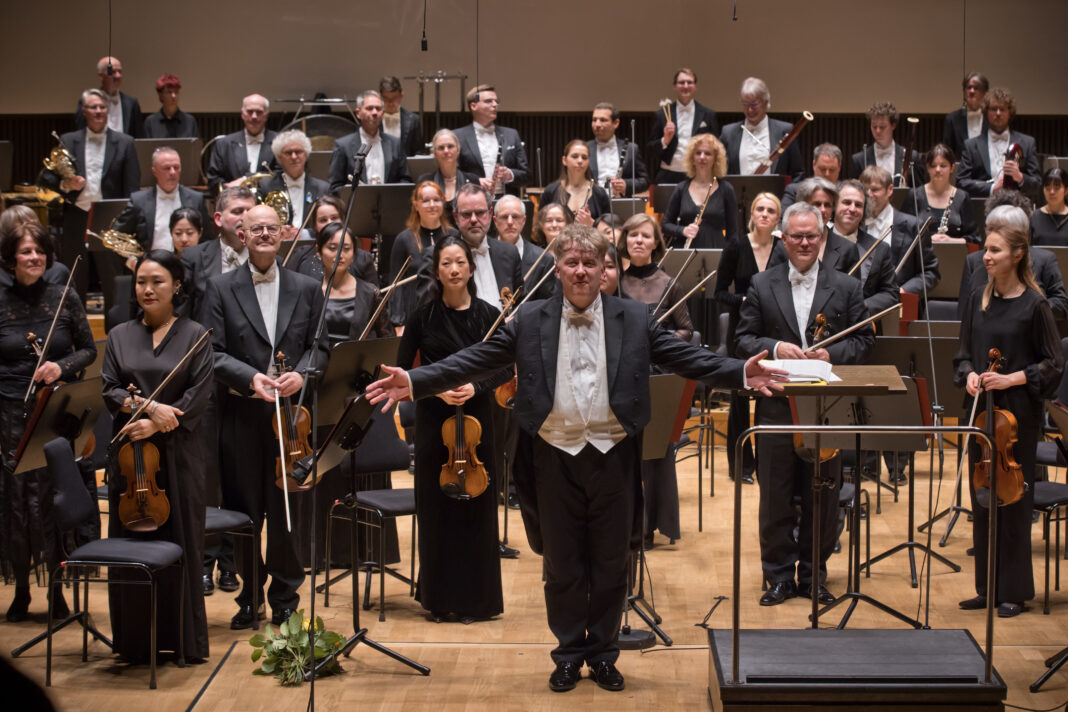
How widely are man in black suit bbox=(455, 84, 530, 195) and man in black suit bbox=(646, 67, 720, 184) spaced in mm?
1079

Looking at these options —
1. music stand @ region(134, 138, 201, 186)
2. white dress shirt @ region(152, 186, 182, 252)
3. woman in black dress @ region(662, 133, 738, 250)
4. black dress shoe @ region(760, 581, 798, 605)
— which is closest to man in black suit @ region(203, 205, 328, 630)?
black dress shoe @ region(760, 581, 798, 605)

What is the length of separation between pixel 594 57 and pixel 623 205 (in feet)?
12.1

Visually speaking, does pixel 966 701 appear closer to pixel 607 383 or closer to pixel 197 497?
pixel 607 383

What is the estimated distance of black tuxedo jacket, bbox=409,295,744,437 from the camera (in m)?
3.26

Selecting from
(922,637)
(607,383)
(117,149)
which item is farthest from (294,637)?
(117,149)

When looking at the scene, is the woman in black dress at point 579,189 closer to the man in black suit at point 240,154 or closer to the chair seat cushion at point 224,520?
the man in black suit at point 240,154

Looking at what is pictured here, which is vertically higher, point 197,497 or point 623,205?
point 623,205

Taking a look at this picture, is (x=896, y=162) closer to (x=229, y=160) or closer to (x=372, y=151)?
(x=372, y=151)

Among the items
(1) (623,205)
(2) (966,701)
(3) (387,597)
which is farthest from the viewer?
(1) (623,205)

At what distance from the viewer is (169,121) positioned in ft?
26.4

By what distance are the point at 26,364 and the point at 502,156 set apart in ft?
10.4

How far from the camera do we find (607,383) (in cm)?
327

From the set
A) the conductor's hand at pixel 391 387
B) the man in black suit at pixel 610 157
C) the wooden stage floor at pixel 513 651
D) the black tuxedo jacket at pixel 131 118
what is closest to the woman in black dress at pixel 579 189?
the man in black suit at pixel 610 157

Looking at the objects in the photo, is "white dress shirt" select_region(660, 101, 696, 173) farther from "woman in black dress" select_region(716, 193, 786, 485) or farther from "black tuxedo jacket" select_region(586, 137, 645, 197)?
"woman in black dress" select_region(716, 193, 786, 485)
